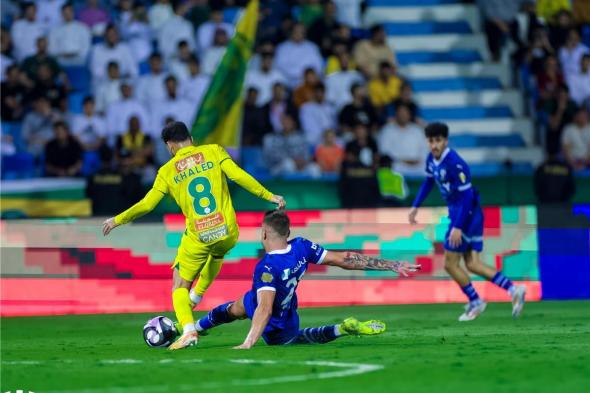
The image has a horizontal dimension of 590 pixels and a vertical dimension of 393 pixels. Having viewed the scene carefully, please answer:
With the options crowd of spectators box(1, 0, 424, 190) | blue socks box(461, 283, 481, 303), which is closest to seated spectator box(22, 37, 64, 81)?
crowd of spectators box(1, 0, 424, 190)

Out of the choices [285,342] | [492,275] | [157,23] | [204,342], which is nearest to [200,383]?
[285,342]

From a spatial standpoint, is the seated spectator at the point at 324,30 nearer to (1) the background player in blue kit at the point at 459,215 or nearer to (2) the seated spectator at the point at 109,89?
(2) the seated spectator at the point at 109,89

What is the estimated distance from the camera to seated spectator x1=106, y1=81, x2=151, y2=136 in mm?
22625

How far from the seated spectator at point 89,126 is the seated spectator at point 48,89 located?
1.20 feet

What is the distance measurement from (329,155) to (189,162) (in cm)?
978

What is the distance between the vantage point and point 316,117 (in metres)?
23.0

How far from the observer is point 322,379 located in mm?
9633

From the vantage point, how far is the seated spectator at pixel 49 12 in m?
24.1

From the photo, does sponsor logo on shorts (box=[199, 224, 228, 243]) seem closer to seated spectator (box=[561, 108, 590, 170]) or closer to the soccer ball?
the soccer ball

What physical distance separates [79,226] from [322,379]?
30.2ft

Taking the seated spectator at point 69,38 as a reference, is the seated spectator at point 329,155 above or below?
below

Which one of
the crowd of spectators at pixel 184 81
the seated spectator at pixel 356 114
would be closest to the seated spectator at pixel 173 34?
the crowd of spectators at pixel 184 81

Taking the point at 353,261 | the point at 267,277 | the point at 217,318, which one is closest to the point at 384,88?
the point at 217,318

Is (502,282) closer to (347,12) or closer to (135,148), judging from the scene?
(135,148)
